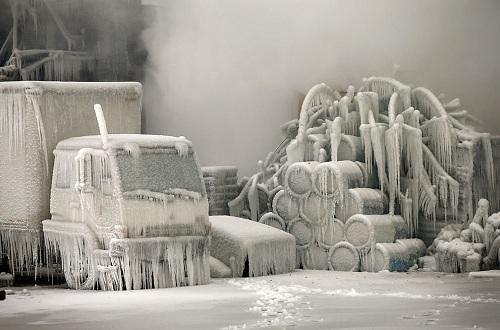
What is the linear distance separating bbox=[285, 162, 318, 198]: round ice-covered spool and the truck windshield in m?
3.28

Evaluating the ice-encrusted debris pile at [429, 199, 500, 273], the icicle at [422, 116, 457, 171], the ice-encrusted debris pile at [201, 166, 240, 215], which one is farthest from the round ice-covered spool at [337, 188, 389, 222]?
the ice-encrusted debris pile at [201, 166, 240, 215]

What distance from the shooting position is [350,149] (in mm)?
24438

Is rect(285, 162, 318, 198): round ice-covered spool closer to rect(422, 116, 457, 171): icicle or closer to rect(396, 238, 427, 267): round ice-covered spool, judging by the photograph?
rect(396, 238, 427, 267): round ice-covered spool

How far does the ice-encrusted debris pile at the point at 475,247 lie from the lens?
22.6m

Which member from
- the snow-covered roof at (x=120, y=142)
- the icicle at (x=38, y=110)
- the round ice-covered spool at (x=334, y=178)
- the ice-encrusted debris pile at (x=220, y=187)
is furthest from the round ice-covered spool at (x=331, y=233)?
the icicle at (x=38, y=110)

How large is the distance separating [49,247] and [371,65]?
9.87 meters

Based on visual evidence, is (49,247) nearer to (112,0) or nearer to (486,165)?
(486,165)

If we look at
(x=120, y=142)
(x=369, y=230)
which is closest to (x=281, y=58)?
(x=369, y=230)

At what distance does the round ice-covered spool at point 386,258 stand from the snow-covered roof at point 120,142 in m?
4.21

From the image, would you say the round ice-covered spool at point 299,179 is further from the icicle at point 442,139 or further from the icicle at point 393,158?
the icicle at point 442,139

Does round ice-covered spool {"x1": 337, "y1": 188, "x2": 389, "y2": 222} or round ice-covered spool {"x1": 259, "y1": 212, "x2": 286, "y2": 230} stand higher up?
round ice-covered spool {"x1": 337, "y1": 188, "x2": 389, "y2": 222}

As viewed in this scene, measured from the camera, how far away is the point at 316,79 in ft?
94.7

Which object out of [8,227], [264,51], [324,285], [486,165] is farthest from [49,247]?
[264,51]

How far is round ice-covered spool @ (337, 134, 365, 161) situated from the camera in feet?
80.1
